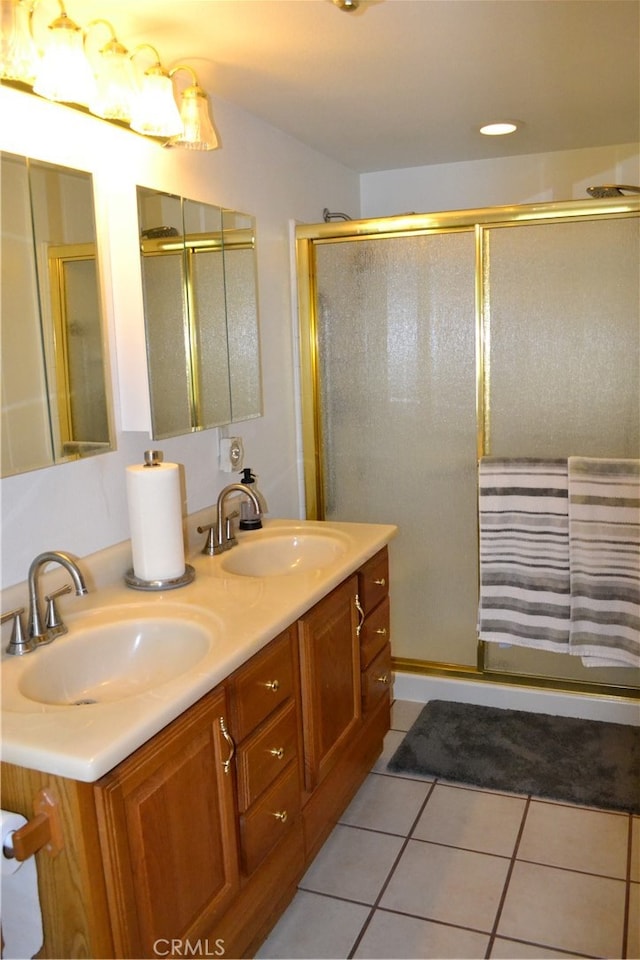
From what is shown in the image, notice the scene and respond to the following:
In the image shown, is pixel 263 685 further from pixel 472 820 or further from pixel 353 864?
pixel 472 820

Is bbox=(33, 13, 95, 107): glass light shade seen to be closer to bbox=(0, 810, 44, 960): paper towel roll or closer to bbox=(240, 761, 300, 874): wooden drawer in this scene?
bbox=(0, 810, 44, 960): paper towel roll

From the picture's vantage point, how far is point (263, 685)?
1.66 m

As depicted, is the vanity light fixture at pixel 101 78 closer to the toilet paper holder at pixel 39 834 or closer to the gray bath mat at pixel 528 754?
the toilet paper holder at pixel 39 834

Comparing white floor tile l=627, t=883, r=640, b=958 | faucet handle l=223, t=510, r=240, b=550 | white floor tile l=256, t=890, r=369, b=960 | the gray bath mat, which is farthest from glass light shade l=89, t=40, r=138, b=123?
white floor tile l=627, t=883, r=640, b=958

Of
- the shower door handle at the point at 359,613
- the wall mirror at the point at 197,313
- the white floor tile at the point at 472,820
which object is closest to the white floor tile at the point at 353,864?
the white floor tile at the point at 472,820

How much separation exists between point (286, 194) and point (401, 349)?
0.67 meters

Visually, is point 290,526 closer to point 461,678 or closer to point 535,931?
point 461,678

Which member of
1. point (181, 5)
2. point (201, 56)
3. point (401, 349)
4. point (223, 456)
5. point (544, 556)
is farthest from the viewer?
point (401, 349)

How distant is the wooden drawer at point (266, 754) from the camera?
5.24ft

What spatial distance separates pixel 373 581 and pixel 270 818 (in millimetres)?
783

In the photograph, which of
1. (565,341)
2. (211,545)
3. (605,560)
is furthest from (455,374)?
(211,545)

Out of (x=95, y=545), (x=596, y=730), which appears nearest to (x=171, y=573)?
(x=95, y=545)

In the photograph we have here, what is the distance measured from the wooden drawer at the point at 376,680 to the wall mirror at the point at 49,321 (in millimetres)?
1035

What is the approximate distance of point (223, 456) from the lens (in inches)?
93.5
